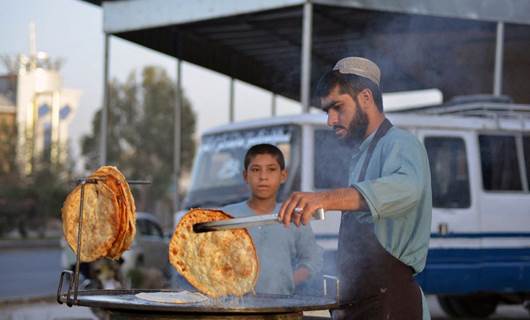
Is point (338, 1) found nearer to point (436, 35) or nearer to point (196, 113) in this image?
point (436, 35)

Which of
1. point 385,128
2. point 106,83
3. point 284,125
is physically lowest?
point 385,128

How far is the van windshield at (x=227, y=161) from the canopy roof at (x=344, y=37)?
2.29 m

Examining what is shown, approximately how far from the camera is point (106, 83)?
14.0 metres

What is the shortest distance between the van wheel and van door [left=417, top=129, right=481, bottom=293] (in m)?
2.11

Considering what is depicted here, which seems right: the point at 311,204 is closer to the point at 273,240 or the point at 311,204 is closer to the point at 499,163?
the point at 273,240

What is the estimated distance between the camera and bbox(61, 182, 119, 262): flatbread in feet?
11.8

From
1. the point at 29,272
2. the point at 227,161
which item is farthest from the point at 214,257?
the point at 29,272

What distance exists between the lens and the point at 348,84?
3424 mm

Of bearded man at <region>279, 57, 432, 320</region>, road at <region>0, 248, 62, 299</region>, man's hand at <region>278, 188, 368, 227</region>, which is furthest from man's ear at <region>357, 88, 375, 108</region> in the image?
road at <region>0, 248, 62, 299</region>

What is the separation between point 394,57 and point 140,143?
31982 mm

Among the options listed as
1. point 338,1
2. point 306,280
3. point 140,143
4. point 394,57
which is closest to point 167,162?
point 140,143

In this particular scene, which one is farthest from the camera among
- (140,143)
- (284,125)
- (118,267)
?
(140,143)

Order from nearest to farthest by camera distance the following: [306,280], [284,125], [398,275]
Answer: [398,275] → [306,280] → [284,125]

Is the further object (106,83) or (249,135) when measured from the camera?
(106,83)
